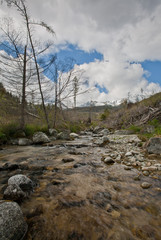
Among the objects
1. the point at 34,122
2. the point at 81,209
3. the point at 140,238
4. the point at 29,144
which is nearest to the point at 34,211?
the point at 81,209

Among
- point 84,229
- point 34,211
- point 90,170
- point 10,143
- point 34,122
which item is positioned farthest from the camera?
point 34,122

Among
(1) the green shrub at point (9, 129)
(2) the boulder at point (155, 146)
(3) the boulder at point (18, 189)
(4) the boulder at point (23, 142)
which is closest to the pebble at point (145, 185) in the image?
(2) the boulder at point (155, 146)

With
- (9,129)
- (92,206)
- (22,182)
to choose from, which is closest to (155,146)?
(92,206)

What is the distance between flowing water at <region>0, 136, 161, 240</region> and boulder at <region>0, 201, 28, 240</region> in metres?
0.12

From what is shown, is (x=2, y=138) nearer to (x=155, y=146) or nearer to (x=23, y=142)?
(x=23, y=142)

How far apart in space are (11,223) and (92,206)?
121 cm

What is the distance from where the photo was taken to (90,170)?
10.9 ft

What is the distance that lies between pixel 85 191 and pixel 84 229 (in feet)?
2.70

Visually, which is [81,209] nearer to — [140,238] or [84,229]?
[84,229]

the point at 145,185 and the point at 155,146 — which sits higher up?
the point at 155,146

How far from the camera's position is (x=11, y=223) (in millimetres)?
1292

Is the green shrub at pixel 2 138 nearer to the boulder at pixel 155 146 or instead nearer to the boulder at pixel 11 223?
the boulder at pixel 11 223

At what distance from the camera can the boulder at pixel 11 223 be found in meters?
1.21

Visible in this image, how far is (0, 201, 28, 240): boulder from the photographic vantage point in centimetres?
121
